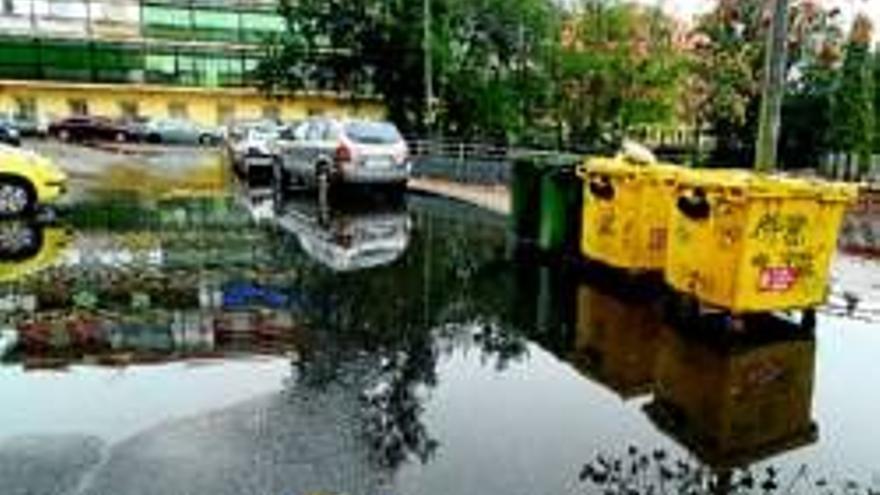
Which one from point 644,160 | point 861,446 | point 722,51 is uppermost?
point 722,51

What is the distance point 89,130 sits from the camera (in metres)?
55.4

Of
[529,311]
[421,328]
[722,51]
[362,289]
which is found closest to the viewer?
[421,328]

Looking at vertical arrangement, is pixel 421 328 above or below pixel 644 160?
below

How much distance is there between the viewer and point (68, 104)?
66.1 m

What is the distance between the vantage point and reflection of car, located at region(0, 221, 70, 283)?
533 inches

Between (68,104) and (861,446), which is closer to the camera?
(861,446)

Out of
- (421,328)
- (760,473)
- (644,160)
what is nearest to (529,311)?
(421,328)

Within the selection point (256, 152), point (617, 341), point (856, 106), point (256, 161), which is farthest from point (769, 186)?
point (856, 106)

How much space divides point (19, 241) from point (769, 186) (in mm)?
10556

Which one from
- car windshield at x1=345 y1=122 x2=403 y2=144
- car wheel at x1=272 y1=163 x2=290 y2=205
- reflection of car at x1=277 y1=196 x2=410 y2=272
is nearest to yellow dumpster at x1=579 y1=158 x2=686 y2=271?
reflection of car at x1=277 y1=196 x2=410 y2=272

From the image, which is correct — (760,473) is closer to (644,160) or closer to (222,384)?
(222,384)

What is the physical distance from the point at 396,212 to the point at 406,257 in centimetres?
638

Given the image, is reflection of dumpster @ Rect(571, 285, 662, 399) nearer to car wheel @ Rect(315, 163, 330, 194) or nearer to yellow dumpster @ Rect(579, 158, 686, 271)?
yellow dumpster @ Rect(579, 158, 686, 271)

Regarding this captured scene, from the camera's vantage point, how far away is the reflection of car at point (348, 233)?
49.1 ft
